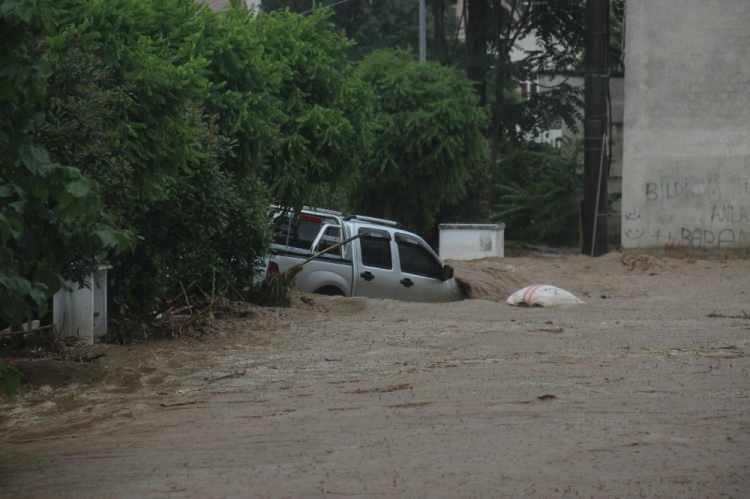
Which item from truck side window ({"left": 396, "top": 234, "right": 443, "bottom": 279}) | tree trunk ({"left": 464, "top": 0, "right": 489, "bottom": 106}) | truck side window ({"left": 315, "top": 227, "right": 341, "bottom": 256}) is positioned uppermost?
tree trunk ({"left": 464, "top": 0, "right": 489, "bottom": 106})

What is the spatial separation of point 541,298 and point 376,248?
2.67 m

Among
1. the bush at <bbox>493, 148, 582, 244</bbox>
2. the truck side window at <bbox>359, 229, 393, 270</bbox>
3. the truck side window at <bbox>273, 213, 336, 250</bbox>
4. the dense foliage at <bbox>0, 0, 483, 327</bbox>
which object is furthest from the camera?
the bush at <bbox>493, 148, 582, 244</bbox>

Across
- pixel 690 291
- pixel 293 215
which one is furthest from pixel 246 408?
pixel 690 291

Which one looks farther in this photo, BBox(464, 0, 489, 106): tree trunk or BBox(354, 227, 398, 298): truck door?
BBox(464, 0, 489, 106): tree trunk

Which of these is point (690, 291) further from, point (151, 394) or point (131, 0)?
point (151, 394)

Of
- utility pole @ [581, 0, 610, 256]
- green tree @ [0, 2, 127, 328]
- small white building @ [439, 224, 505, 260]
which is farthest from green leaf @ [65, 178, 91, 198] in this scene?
utility pole @ [581, 0, 610, 256]

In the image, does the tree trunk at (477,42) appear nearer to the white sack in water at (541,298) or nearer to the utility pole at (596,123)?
the utility pole at (596,123)

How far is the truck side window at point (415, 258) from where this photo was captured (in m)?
20.8

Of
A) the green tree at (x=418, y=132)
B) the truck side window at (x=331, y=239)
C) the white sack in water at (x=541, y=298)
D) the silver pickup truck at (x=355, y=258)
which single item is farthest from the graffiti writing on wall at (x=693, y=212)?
the truck side window at (x=331, y=239)

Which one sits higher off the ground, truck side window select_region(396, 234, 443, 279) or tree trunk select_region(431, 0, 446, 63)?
tree trunk select_region(431, 0, 446, 63)

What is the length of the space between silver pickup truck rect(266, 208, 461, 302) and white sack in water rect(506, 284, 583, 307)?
5.24ft

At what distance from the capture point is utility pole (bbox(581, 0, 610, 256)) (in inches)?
1223

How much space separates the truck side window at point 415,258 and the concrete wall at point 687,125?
12560mm

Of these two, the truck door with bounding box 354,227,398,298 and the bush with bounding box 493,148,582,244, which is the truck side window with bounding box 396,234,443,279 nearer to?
the truck door with bounding box 354,227,398,298
